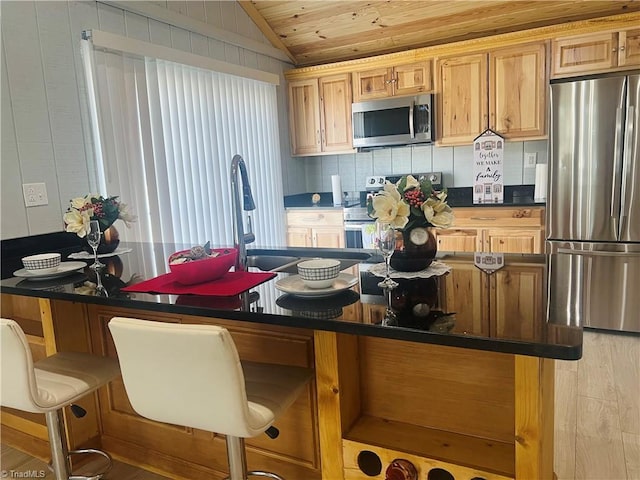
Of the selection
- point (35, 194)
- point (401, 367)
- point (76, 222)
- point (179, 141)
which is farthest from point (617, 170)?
point (35, 194)

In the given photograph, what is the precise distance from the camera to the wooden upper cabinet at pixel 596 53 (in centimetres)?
346

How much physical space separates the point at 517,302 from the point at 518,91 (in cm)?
303

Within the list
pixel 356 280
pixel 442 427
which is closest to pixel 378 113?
pixel 356 280

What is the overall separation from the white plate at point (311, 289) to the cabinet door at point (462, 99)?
284cm

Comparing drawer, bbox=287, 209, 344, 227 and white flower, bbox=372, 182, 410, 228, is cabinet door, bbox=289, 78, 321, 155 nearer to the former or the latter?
drawer, bbox=287, 209, 344, 227

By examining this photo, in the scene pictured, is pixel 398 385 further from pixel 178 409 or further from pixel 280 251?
pixel 280 251

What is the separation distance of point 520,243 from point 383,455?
281 cm

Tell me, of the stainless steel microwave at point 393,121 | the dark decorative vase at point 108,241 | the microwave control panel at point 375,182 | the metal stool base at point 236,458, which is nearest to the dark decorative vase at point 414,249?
the metal stool base at point 236,458

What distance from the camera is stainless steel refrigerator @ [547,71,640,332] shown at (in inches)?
125

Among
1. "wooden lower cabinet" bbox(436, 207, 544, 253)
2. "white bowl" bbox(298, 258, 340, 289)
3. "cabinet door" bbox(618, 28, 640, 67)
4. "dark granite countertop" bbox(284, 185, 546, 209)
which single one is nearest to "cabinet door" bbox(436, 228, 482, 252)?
"wooden lower cabinet" bbox(436, 207, 544, 253)

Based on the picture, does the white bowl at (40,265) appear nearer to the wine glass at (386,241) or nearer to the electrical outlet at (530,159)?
the wine glass at (386,241)

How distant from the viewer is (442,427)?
57.5 inches

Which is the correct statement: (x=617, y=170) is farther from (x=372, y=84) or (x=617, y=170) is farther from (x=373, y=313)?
(x=373, y=313)

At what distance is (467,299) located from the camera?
134 cm
